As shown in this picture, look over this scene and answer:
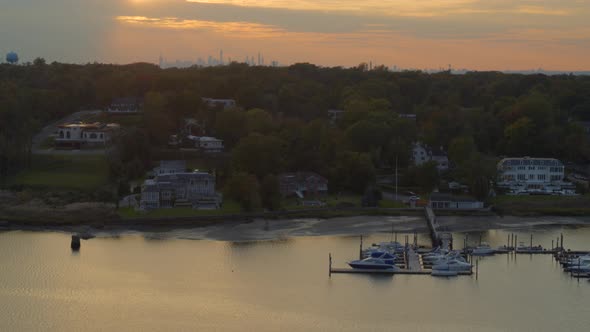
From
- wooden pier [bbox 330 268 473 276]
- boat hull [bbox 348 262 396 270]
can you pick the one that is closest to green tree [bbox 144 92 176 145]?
boat hull [bbox 348 262 396 270]

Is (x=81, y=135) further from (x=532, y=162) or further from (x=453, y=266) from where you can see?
(x=453, y=266)

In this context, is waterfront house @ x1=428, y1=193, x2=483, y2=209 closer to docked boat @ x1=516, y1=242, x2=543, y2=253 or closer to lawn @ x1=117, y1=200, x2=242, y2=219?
docked boat @ x1=516, y1=242, x2=543, y2=253

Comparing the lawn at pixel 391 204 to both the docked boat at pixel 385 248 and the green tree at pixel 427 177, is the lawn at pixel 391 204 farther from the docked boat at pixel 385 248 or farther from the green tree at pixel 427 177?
the docked boat at pixel 385 248

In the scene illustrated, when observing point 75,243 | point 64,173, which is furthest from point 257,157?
point 75,243

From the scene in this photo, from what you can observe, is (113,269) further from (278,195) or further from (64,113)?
(64,113)

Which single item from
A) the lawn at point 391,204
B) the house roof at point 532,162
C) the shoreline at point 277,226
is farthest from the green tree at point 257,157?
the house roof at point 532,162
